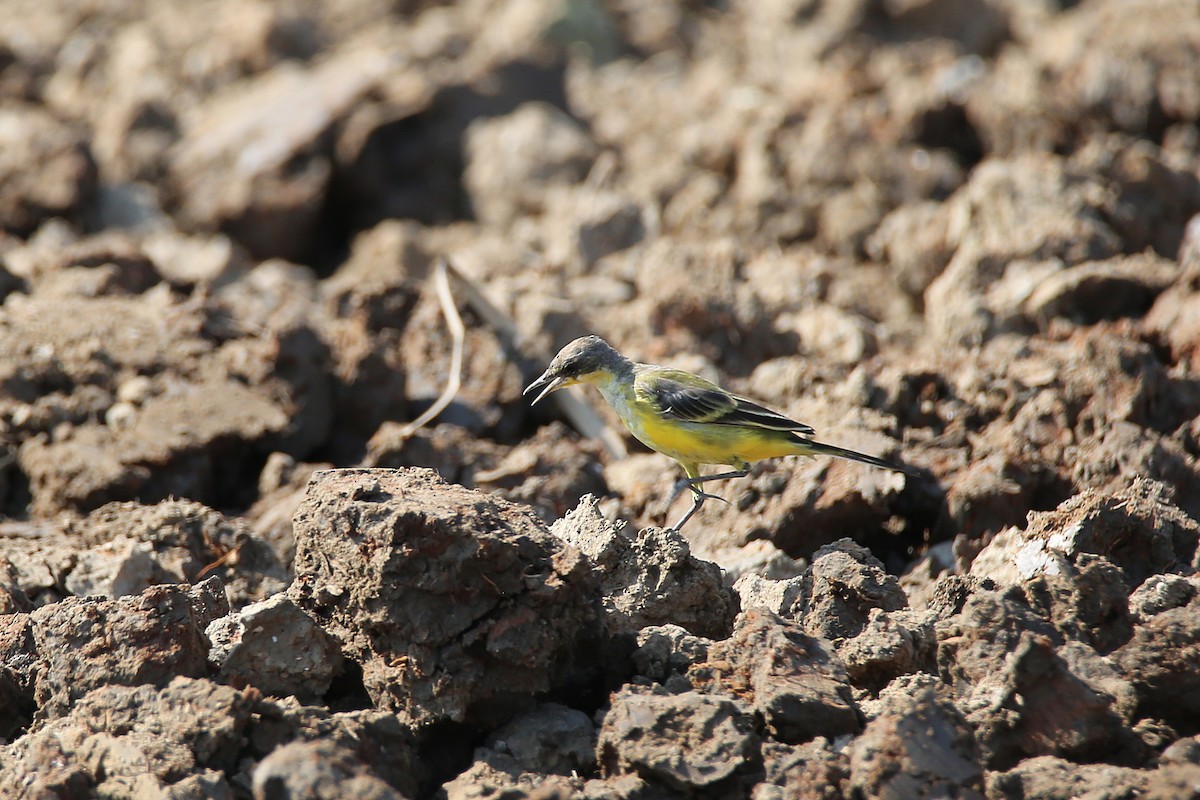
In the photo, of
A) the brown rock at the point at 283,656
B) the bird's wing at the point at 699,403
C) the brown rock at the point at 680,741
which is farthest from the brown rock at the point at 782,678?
the bird's wing at the point at 699,403

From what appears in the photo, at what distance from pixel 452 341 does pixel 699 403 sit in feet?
8.01

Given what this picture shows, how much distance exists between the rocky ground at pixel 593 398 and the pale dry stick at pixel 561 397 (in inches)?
2.2

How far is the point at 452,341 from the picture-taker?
29.5 ft

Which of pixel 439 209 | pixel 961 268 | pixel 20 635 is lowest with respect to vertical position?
pixel 439 209

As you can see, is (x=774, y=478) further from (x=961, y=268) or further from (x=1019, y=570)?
(x=961, y=268)

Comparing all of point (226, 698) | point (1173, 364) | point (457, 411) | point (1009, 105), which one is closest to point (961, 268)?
point (1173, 364)

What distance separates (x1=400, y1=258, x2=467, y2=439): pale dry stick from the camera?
27.1ft

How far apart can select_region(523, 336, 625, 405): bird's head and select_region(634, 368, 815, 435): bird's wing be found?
233 mm

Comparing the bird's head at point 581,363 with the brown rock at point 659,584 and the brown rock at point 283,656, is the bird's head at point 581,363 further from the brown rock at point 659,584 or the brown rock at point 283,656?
the brown rock at point 283,656

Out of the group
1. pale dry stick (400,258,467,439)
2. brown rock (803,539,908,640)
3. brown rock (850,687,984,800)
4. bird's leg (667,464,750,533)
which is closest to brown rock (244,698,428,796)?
brown rock (850,687,984,800)

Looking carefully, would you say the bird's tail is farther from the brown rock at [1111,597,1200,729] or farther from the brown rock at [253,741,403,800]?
the brown rock at [253,741,403,800]

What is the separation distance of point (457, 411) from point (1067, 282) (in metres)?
3.98

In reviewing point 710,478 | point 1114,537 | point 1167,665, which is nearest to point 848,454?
point 710,478

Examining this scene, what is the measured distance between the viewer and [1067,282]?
880cm
